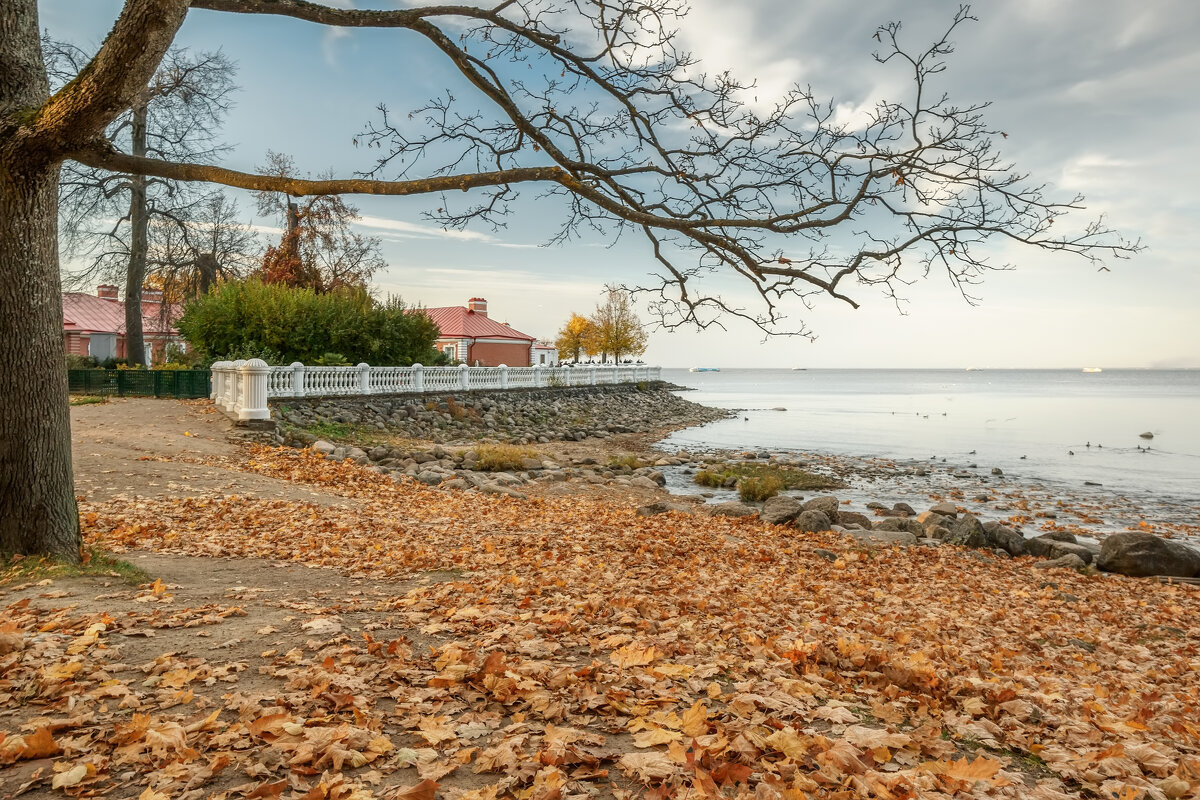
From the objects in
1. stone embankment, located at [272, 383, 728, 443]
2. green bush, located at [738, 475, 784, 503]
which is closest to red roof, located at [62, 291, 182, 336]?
stone embankment, located at [272, 383, 728, 443]

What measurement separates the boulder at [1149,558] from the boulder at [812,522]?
14.0ft

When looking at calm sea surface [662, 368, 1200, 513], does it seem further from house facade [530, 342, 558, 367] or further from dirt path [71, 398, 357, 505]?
house facade [530, 342, 558, 367]

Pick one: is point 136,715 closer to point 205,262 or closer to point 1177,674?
point 1177,674

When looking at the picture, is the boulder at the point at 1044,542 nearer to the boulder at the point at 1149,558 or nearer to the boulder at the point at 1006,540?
the boulder at the point at 1006,540

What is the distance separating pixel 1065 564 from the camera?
11.3 m

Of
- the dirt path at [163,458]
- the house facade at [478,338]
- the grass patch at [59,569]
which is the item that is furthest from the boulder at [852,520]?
the house facade at [478,338]

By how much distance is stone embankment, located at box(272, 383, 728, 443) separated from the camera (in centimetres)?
2141

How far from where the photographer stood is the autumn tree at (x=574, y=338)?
7469 cm

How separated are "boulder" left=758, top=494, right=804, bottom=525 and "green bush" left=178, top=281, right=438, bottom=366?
1942cm

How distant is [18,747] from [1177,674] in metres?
8.12

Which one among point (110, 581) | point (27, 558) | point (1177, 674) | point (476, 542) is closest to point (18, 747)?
point (110, 581)

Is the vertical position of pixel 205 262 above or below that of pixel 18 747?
above

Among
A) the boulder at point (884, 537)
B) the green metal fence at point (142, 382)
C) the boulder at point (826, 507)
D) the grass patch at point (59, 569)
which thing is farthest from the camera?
the green metal fence at point (142, 382)

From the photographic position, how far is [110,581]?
5867mm
